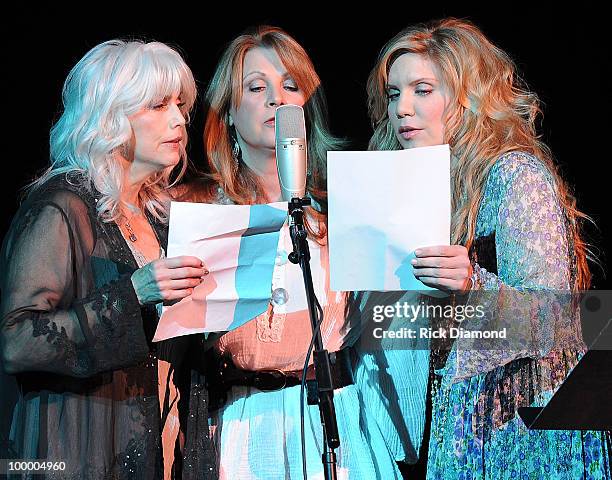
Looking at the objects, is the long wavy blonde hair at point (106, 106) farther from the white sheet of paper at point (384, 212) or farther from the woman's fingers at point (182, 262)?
the white sheet of paper at point (384, 212)

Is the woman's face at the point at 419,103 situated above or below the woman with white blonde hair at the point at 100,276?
above

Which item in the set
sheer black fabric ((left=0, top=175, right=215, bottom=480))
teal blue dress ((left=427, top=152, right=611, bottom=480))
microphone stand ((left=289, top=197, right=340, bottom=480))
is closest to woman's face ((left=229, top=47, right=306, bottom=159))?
sheer black fabric ((left=0, top=175, right=215, bottom=480))

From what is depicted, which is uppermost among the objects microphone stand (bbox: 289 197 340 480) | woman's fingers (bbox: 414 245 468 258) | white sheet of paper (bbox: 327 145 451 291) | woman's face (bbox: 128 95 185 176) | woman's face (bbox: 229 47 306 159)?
woman's face (bbox: 229 47 306 159)

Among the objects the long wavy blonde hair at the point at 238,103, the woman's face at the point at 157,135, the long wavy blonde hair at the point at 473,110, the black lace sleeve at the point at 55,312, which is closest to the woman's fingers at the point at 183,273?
the black lace sleeve at the point at 55,312

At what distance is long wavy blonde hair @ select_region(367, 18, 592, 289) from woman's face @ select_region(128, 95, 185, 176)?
0.61 m

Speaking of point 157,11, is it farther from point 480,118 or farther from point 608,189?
point 608,189

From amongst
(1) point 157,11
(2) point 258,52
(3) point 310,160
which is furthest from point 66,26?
(3) point 310,160

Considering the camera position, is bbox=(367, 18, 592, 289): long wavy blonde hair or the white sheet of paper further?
bbox=(367, 18, 592, 289): long wavy blonde hair

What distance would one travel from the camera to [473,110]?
8.41ft

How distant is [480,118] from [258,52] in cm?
66

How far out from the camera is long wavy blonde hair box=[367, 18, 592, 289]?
2.45 m

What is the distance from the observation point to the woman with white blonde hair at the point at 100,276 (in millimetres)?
2150

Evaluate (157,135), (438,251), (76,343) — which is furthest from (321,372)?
(157,135)

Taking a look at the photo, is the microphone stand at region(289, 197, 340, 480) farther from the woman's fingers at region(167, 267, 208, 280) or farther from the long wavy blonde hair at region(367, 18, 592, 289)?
the long wavy blonde hair at region(367, 18, 592, 289)
